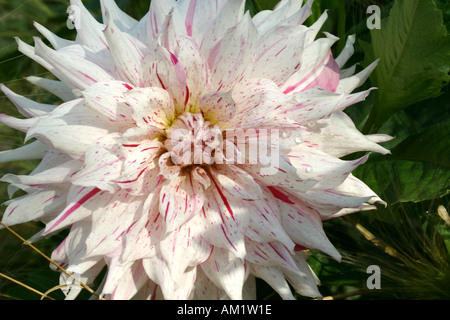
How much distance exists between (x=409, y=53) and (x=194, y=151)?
0.77 feet

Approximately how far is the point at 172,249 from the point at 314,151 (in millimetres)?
146

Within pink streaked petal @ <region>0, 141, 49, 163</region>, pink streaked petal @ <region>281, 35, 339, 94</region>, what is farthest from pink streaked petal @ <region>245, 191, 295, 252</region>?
pink streaked petal @ <region>0, 141, 49, 163</region>

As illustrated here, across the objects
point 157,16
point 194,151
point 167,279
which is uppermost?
point 157,16

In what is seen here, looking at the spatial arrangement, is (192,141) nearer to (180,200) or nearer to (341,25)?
(180,200)

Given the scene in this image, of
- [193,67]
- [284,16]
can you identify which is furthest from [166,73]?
[284,16]

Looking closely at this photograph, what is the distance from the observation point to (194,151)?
472 millimetres

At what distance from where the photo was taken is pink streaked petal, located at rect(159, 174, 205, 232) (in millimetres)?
447

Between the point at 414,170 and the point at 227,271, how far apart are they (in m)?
0.22

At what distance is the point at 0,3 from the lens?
29.5 inches

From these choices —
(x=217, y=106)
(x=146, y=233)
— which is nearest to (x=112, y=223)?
(x=146, y=233)

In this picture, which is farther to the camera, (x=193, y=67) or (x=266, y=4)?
(x=266, y=4)

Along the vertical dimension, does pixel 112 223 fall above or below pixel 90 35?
below

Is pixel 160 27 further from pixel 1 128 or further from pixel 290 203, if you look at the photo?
pixel 1 128
